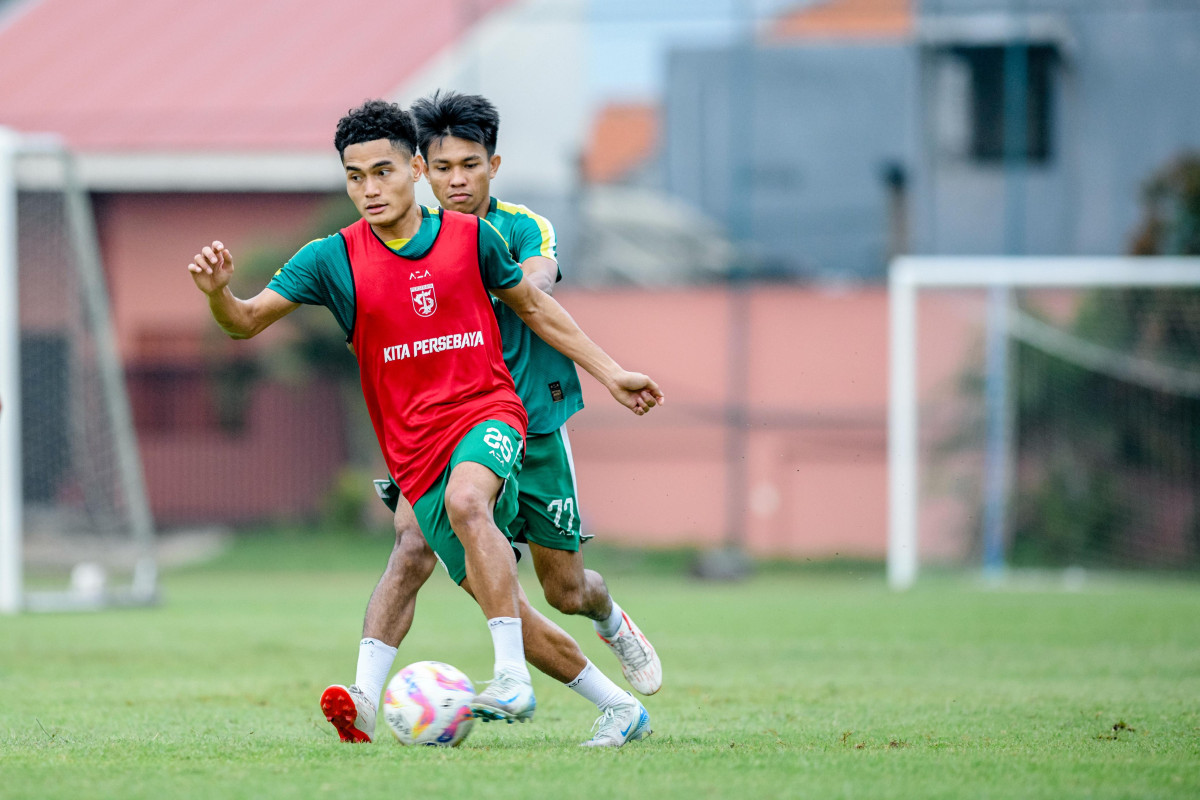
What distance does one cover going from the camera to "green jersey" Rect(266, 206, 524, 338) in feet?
16.6

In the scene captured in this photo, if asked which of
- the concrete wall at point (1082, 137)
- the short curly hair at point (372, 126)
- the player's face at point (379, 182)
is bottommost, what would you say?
the player's face at point (379, 182)

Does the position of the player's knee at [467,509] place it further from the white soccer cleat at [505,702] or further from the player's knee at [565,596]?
the player's knee at [565,596]

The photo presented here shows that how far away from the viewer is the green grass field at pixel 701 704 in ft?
13.8

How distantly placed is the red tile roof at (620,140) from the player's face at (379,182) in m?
14.8

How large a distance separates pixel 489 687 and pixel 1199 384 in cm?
1300

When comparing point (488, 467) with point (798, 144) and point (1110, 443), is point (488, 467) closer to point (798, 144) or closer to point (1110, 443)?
point (1110, 443)

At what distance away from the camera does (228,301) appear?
16.2 feet

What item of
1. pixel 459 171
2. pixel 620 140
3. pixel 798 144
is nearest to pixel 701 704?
pixel 459 171

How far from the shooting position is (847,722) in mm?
5746

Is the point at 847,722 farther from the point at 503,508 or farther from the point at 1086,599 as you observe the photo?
the point at 1086,599

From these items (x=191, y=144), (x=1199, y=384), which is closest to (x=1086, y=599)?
(x=1199, y=384)

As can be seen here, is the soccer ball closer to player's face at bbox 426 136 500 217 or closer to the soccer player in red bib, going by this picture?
the soccer player in red bib

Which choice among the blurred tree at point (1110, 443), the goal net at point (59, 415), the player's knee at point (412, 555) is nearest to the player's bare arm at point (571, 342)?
the player's knee at point (412, 555)

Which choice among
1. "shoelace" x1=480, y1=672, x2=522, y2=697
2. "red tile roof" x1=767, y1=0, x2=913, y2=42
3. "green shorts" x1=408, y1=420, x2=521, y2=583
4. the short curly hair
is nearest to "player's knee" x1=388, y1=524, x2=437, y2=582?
"green shorts" x1=408, y1=420, x2=521, y2=583
